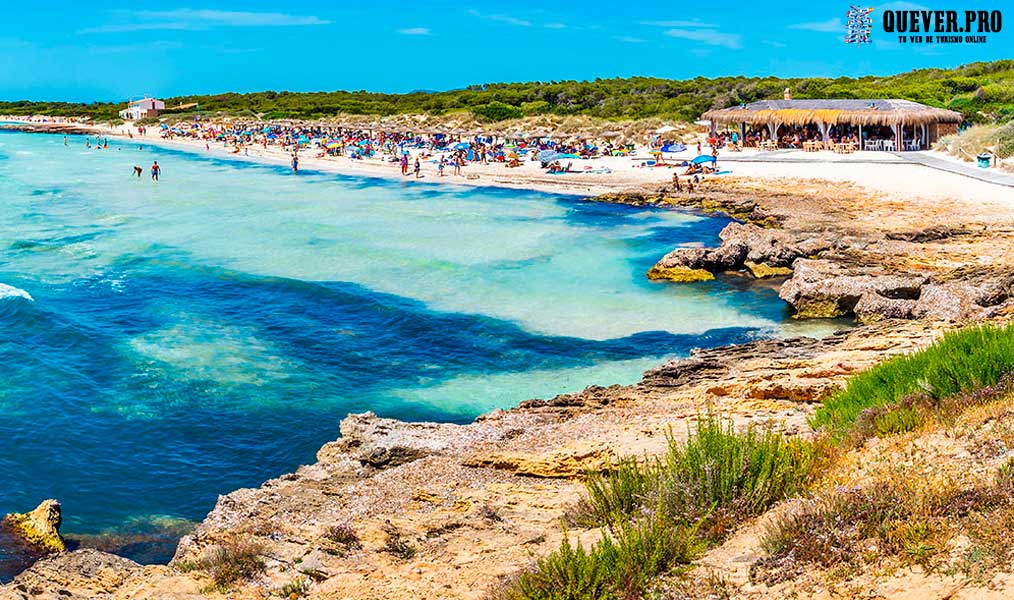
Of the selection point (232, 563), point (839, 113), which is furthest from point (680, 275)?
point (839, 113)

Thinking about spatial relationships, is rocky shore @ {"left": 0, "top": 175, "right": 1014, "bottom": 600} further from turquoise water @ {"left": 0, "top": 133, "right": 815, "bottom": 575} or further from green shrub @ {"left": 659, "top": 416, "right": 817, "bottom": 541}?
turquoise water @ {"left": 0, "top": 133, "right": 815, "bottom": 575}

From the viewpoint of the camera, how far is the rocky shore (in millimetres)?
7059

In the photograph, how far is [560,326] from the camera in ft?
Answer: 61.4

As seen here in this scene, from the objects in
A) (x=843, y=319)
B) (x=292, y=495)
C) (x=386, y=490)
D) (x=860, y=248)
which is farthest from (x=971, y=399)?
(x=860, y=248)

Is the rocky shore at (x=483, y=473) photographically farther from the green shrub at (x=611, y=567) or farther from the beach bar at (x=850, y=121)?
the beach bar at (x=850, y=121)

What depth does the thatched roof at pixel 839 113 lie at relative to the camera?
40.6 metres

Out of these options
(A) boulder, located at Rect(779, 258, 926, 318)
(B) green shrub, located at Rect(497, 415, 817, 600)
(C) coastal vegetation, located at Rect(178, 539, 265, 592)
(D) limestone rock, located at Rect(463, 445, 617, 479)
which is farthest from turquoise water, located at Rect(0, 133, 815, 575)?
(B) green shrub, located at Rect(497, 415, 817, 600)

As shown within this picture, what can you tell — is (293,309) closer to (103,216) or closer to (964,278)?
(964,278)

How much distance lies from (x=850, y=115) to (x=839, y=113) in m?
0.59

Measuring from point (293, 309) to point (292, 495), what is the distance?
11776 millimetres

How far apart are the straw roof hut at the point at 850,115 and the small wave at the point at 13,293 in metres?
34.5

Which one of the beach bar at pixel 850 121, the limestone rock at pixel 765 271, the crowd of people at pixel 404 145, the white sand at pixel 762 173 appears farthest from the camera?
the crowd of people at pixel 404 145

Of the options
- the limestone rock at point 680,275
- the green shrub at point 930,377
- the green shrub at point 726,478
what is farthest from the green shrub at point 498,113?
the green shrub at point 726,478

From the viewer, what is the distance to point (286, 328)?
19125 mm
